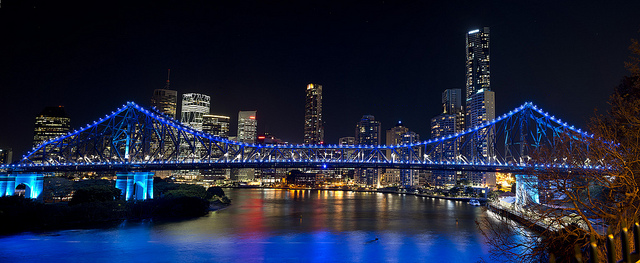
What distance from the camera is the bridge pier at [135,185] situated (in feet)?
186

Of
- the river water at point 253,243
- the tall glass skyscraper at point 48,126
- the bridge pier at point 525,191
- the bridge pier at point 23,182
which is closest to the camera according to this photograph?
the bridge pier at point 525,191

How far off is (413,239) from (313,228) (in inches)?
473

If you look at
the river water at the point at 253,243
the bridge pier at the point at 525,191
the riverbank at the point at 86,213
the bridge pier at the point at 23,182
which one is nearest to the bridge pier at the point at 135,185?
the riverbank at the point at 86,213

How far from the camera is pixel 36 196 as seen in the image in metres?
59.2

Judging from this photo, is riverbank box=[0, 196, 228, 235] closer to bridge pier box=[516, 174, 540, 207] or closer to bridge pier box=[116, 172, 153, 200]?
bridge pier box=[116, 172, 153, 200]

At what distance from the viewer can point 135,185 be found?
59.8 m

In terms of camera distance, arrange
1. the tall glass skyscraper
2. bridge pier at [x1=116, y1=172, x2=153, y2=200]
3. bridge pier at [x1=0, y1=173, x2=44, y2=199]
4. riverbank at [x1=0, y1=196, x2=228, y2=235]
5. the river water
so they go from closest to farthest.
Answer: the river water
riverbank at [x1=0, y1=196, x2=228, y2=235]
bridge pier at [x1=116, y1=172, x2=153, y2=200]
bridge pier at [x1=0, y1=173, x2=44, y2=199]
the tall glass skyscraper

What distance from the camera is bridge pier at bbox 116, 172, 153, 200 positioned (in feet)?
186

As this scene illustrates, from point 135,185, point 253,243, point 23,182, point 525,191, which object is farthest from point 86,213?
point 525,191

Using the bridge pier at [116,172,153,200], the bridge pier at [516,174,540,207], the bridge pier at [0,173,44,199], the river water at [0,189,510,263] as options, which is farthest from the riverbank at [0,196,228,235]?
the bridge pier at [516,174,540,207]

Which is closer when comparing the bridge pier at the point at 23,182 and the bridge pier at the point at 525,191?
the bridge pier at the point at 525,191

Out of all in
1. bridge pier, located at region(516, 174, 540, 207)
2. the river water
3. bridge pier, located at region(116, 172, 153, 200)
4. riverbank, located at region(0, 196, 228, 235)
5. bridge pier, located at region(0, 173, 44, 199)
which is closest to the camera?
bridge pier, located at region(516, 174, 540, 207)

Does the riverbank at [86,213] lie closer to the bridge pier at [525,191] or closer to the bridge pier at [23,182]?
the bridge pier at [23,182]

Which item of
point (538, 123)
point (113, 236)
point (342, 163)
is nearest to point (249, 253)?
point (113, 236)
